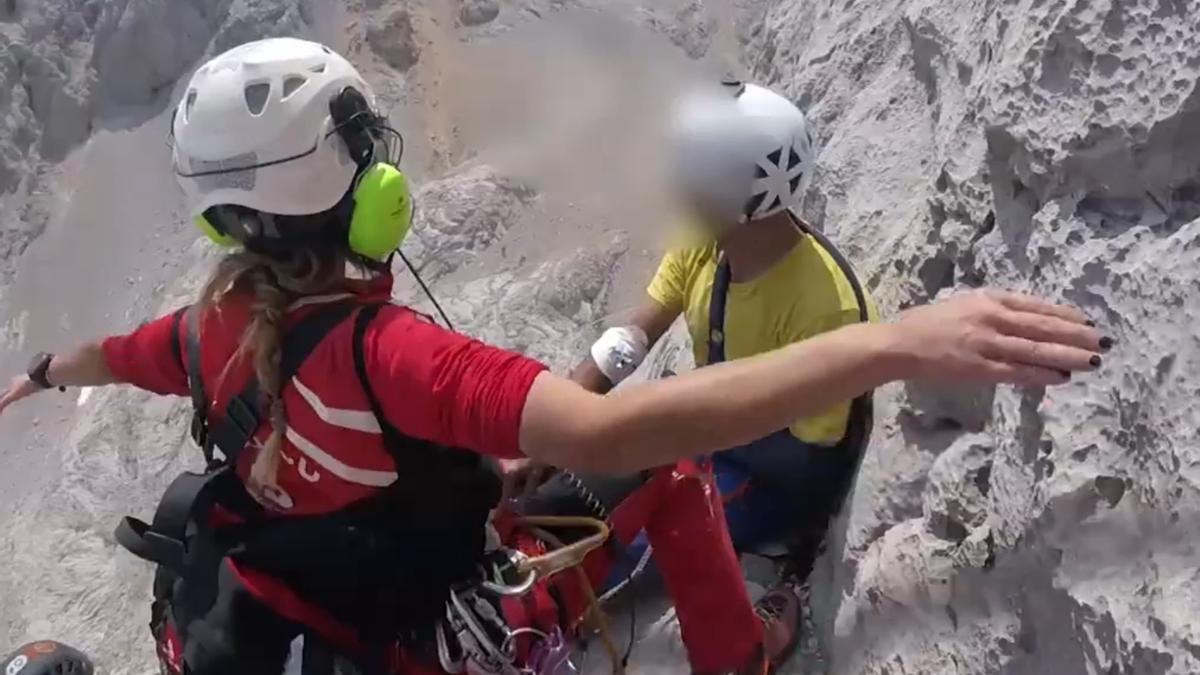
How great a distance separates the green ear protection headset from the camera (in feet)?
6.95

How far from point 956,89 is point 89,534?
17.0ft

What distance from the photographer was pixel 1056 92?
205 cm

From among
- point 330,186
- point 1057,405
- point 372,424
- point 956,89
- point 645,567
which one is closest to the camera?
point 1057,405

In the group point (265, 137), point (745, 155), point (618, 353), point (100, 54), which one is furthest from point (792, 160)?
point (100, 54)

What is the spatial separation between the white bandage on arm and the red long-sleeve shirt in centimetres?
116

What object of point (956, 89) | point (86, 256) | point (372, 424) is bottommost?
point (86, 256)

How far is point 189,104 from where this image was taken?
2207 mm

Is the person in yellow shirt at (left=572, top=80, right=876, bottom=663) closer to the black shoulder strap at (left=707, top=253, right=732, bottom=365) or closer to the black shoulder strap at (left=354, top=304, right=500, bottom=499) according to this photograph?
the black shoulder strap at (left=707, top=253, right=732, bottom=365)

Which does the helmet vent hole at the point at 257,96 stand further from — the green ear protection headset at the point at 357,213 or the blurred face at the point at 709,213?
the blurred face at the point at 709,213

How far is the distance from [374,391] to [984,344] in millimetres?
949

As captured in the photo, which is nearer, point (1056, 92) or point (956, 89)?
point (1056, 92)

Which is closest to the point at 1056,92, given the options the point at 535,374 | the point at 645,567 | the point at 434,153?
the point at 535,374

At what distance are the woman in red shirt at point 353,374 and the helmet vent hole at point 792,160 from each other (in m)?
0.75

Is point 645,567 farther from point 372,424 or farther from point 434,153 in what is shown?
point 434,153
